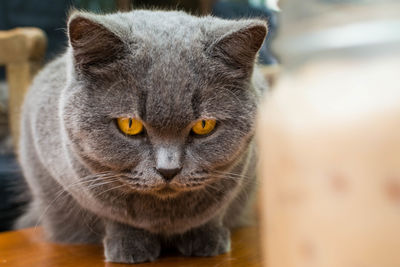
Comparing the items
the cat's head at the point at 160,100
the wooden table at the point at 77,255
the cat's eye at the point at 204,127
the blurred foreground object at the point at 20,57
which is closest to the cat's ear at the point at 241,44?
the cat's head at the point at 160,100

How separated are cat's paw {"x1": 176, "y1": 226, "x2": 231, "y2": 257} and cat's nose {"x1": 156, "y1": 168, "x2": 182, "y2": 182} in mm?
210

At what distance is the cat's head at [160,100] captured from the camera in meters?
0.77

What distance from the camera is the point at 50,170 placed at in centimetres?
105

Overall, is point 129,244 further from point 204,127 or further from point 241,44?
point 241,44

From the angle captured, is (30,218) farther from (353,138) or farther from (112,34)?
(353,138)

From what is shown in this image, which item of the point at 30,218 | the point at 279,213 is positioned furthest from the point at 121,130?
the point at 30,218

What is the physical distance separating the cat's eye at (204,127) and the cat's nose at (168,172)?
0.08m

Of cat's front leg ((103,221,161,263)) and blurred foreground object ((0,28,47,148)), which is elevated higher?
blurred foreground object ((0,28,47,148))

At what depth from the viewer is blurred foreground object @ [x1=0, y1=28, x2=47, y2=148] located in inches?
66.9

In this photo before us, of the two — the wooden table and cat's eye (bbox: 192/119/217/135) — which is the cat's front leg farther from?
cat's eye (bbox: 192/119/217/135)

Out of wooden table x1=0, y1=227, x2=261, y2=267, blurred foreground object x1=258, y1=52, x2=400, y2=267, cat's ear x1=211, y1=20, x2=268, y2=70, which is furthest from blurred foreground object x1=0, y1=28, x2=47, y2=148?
blurred foreground object x1=258, y1=52, x2=400, y2=267

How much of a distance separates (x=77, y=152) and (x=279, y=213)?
539mm

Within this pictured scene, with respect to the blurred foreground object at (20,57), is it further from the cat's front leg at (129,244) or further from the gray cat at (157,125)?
the cat's front leg at (129,244)

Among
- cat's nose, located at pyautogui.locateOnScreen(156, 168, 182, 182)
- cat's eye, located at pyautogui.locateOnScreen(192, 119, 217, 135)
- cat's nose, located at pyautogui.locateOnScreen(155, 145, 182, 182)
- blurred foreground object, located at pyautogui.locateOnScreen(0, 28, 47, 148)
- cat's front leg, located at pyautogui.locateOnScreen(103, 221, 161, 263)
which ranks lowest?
cat's front leg, located at pyautogui.locateOnScreen(103, 221, 161, 263)
